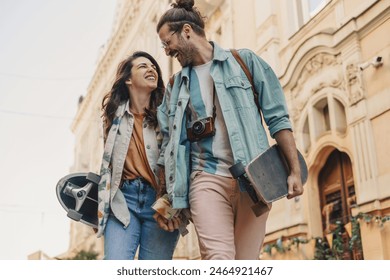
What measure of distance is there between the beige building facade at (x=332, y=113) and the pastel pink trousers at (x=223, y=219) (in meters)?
3.15

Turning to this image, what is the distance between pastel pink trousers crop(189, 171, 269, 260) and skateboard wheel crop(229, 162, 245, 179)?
0.14ft

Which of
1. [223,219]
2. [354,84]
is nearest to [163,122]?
[223,219]

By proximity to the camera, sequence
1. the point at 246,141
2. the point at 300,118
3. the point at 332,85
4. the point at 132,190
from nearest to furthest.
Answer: the point at 246,141
the point at 132,190
the point at 332,85
the point at 300,118

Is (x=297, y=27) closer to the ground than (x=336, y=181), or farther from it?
farther from it

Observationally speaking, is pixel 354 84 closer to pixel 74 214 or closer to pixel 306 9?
pixel 306 9

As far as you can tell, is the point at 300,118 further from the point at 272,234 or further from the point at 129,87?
the point at 129,87

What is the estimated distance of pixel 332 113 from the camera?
553cm

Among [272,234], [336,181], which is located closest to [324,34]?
[336,181]

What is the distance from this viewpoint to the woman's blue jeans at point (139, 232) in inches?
74.5

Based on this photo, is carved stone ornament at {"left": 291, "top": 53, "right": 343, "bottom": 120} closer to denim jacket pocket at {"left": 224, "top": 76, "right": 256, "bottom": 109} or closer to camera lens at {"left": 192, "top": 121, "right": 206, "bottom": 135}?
denim jacket pocket at {"left": 224, "top": 76, "right": 256, "bottom": 109}

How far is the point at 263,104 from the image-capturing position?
1.76 metres

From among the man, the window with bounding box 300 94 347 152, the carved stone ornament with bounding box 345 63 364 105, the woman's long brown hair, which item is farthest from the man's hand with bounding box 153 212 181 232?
the window with bounding box 300 94 347 152

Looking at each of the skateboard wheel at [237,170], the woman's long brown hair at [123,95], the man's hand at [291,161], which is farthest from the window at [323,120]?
the skateboard wheel at [237,170]
